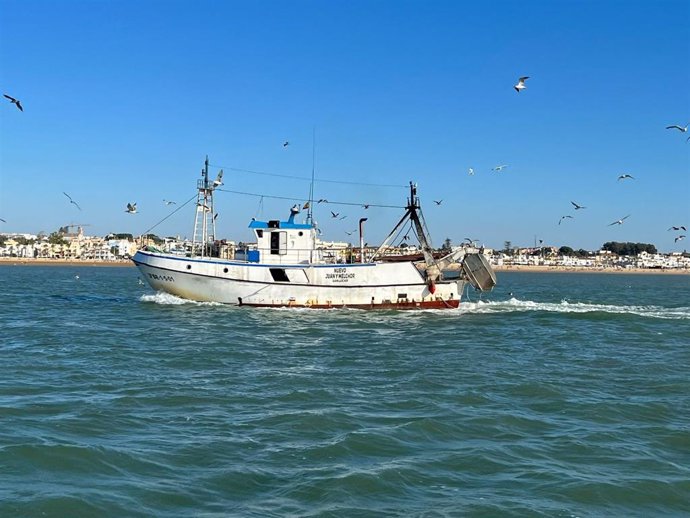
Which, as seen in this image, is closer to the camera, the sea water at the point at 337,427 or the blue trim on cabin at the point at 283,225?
the sea water at the point at 337,427

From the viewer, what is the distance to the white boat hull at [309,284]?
1241 inches

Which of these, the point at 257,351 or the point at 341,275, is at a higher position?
the point at 341,275

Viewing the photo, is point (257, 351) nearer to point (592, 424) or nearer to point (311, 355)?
point (311, 355)

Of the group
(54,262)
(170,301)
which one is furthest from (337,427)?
(54,262)

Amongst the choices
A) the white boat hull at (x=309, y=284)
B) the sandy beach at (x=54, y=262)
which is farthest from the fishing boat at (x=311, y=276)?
the sandy beach at (x=54, y=262)

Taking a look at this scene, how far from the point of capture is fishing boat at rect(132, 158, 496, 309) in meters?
31.6

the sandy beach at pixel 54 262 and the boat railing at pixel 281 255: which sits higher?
the boat railing at pixel 281 255

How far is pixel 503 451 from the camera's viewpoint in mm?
9820

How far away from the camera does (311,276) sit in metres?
31.8

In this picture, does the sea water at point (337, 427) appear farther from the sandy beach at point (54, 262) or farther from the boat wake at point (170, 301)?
the sandy beach at point (54, 262)

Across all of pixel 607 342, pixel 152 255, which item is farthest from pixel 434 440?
pixel 152 255

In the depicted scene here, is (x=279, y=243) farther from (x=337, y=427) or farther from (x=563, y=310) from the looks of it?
(x=337, y=427)

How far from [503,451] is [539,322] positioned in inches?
810

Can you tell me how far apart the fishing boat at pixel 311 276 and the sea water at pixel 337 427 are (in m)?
9.57
